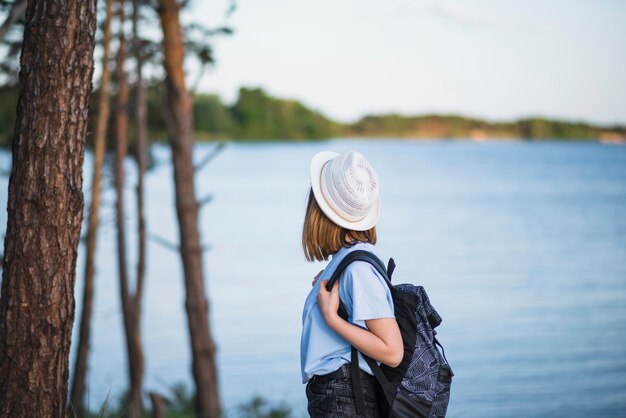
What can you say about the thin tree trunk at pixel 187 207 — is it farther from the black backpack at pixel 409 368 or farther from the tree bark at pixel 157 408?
the black backpack at pixel 409 368

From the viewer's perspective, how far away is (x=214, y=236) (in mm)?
45156

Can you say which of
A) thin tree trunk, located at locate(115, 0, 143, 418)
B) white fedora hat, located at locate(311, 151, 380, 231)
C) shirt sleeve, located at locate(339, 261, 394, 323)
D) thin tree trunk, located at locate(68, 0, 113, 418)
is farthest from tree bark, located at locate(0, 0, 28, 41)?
thin tree trunk, located at locate(115, 0, 143, 418)

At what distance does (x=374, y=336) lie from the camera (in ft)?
9.77

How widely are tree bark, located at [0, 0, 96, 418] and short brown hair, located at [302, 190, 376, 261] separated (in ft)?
3.76

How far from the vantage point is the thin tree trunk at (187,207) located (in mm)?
9656

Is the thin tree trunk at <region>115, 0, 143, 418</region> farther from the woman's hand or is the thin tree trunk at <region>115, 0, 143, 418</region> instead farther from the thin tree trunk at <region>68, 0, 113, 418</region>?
the woman's hand

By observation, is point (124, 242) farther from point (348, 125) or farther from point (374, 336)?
point (348, 125)

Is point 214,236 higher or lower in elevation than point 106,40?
lower

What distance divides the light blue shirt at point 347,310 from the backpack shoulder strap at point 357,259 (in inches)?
0.5

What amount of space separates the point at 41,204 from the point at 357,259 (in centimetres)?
144

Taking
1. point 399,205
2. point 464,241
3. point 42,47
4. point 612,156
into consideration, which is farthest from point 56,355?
point 612,156

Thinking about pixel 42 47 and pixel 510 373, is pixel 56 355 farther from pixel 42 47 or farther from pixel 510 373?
pixel 510 373

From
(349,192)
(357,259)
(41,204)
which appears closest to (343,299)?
(357,259)

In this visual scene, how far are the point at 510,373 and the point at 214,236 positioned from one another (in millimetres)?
27146
